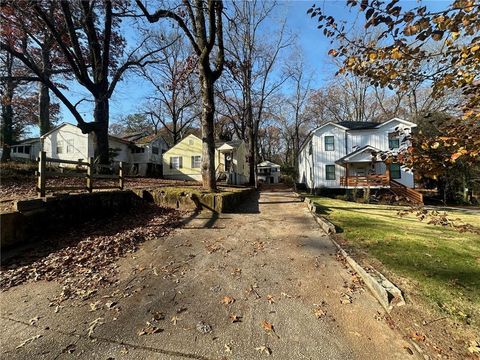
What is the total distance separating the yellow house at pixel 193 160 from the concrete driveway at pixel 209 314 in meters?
20.5

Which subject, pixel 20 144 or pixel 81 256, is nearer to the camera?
pixel 81 256

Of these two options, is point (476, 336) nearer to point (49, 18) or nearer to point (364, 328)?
point (364, 328)

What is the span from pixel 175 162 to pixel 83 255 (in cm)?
2304

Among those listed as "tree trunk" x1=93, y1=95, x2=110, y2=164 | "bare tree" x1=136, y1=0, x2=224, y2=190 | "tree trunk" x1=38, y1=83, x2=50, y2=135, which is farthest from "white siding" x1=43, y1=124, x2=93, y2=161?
"bare tree" x1=136, y1=0, x2=224, y2=190

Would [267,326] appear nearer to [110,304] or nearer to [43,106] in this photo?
[110,304]

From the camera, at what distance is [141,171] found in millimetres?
29422

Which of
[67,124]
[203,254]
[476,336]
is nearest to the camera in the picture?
[476,336]

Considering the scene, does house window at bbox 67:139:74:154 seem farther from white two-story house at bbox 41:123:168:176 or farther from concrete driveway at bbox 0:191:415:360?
concrete driveway at bbox 0:191:415:360

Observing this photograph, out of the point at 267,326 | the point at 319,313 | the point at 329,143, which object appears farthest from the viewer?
the point at 329,143

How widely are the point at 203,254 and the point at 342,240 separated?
10.8 ft

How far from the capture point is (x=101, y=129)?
1426cm

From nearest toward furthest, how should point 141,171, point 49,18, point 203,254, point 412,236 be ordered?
point 203,254
point 412,236
point 49,18
point 141,171

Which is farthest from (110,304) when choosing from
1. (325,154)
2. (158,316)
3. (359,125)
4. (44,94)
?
(359,125)

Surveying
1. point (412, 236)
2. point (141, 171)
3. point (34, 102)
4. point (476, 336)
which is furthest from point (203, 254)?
point (34, 102)
